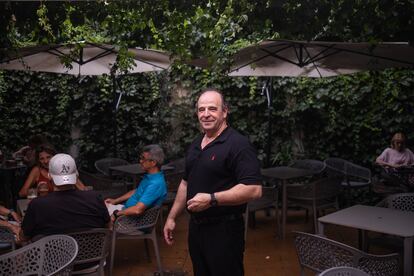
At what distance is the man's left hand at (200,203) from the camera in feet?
8.54

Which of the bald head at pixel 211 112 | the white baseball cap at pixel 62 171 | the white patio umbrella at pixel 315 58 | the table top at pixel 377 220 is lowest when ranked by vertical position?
the table top at pixel 377 220

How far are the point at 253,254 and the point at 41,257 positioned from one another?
10.2 feet

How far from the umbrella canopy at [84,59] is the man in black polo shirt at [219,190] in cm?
269

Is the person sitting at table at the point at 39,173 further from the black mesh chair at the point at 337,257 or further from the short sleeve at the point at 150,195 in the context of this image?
the black mesh chair at the point at 337,257

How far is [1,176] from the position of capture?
22.6 feet

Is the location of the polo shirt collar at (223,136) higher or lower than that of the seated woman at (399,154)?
higher

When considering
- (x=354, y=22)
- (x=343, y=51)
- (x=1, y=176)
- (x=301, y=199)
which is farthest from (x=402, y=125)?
(x=1, y=176)

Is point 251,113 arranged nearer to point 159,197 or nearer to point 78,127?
point 78,127

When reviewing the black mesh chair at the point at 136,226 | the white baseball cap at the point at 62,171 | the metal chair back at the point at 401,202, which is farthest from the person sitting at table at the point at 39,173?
the metal chair back at the point at 401,202

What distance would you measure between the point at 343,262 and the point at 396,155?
159 inches

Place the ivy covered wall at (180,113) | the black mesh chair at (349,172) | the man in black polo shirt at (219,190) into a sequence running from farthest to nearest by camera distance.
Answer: the ivy covered wall at (180,113), the black mesh chair at (349,172), the man in black polo shirt at (219,190)

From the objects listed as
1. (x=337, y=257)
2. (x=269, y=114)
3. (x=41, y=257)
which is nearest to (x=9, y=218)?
(x=41, y=257)

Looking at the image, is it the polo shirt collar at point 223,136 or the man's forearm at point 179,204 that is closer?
the polo shirt collar at point 223,136

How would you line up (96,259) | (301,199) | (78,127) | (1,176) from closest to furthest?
(96,259), (301,199), (1,176), (78,127)
